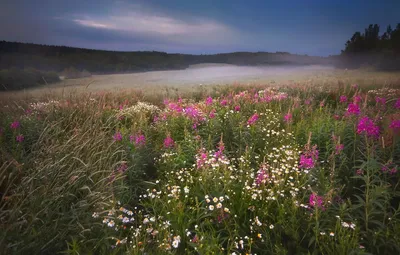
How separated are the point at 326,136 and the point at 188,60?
18.5 meters

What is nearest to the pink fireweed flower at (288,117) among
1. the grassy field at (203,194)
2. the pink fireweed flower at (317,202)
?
the grassy field at (203,194)

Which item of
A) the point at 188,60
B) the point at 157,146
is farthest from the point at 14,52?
the point at 188,60

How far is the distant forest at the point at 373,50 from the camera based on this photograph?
977cm

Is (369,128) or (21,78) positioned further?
(21,78)

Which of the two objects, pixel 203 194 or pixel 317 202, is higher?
pixel 317 202

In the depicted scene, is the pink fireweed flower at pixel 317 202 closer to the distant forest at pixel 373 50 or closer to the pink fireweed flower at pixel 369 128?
the pink fireweed flower at pixel 369 128

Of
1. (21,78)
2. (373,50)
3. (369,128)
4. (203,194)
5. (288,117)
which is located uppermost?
(373,50)

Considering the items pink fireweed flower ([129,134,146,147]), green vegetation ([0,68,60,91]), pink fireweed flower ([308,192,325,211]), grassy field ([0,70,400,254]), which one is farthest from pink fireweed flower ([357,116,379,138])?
green vegetation ([0,68,60,91])

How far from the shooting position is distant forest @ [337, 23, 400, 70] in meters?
9.77

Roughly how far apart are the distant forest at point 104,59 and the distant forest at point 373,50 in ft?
9.08

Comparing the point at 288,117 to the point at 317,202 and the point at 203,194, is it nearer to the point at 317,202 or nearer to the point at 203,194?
the point at 203,194

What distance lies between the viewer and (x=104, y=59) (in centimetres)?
1733

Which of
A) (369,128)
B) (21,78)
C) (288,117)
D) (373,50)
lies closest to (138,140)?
(288,117)

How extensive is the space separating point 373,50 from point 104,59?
49.4 feet
